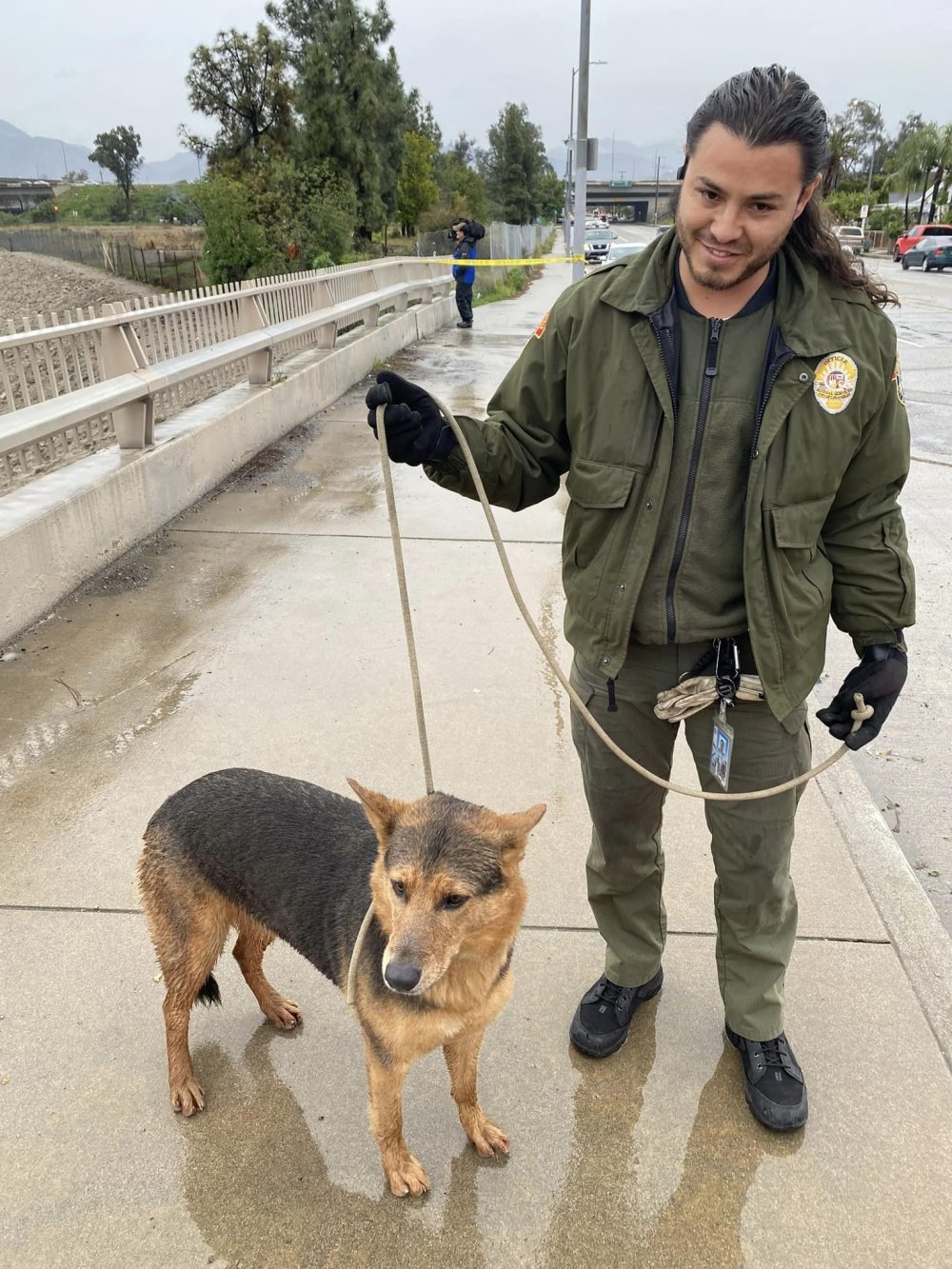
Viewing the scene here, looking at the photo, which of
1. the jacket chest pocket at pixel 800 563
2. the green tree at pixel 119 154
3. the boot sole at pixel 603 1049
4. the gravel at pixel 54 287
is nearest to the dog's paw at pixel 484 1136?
the boot sole at pixel 603 1049

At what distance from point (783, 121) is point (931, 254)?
143 feet

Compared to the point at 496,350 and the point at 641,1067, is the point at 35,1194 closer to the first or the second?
the point at 641,1067

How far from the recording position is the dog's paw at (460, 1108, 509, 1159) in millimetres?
2211

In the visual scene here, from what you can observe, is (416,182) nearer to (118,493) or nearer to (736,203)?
(118,493)

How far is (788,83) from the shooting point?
1817 millimetres

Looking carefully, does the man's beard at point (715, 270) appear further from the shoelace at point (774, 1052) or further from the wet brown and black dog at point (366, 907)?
the shoelace at point (774, 1052)

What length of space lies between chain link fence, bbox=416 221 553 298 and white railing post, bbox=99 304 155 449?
43.9 ft

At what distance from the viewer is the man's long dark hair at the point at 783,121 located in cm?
181

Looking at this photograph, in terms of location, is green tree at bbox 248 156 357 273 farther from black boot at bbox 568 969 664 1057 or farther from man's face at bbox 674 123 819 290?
black boot at bbox 568 969 664 1057

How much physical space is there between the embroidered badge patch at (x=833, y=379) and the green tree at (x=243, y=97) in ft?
117

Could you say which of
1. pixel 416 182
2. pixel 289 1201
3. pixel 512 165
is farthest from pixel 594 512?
pixel 512 165

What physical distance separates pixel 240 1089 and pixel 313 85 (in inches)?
1469

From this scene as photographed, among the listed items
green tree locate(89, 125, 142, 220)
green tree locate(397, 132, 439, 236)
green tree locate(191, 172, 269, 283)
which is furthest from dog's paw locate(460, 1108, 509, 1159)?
green tree locate(89, 125, 142, 220)

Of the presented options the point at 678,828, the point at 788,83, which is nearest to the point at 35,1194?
the point at 678,828
